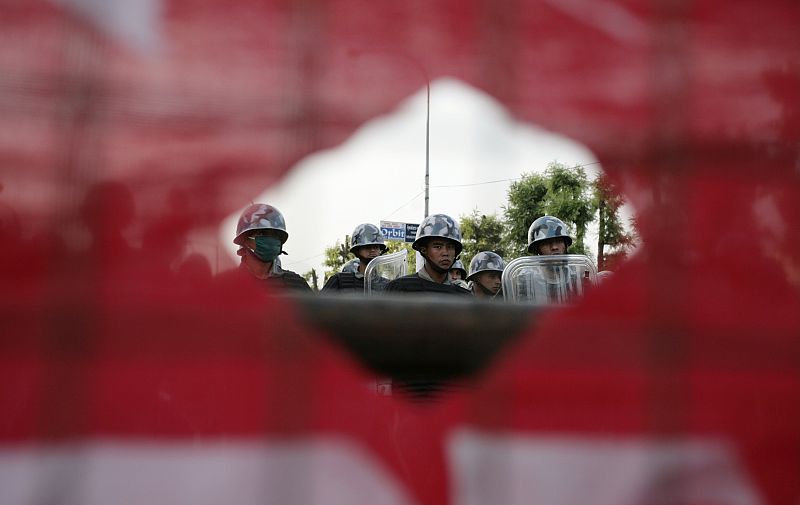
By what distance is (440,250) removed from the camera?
3.70 meters

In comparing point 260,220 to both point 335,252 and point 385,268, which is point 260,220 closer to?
point 335,252

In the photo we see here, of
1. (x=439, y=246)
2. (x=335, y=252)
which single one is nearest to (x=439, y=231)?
(x=439, y=246)

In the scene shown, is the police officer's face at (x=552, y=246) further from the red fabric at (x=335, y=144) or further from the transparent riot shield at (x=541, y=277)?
the red fabric at (x=335, y=144)

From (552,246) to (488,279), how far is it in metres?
0.96

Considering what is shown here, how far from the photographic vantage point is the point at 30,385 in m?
0.93

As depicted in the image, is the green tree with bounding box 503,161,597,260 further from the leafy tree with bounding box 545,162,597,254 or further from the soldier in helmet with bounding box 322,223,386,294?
the soldier in helmet with bounding box 322,223,386,294

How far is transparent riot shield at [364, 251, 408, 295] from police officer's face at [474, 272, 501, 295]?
0.71 meters

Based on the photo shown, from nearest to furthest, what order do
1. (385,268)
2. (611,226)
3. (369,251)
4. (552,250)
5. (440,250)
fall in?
(611,226)
(440,250)
(552,250)
(385,268)
(369,251)

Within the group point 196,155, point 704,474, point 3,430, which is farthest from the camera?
point 704,474

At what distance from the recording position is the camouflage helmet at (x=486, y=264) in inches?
185

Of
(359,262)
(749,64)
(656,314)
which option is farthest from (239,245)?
(359,262)

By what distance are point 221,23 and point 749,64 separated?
35.1 inches

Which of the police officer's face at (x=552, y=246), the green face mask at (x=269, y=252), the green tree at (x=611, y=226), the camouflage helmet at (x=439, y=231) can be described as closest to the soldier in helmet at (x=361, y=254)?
the camouflage helmet at (x=439, y=231)

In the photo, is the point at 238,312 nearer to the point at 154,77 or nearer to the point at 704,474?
the point at 154,77
